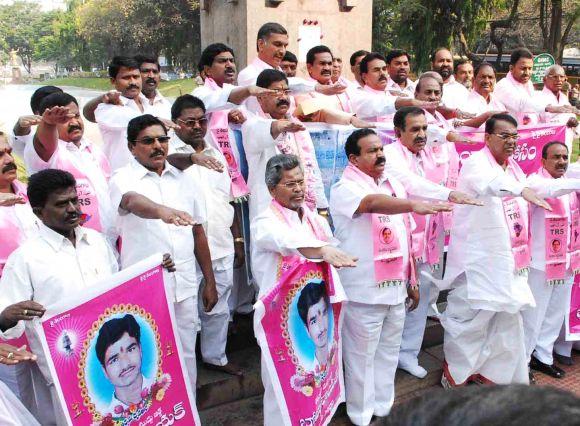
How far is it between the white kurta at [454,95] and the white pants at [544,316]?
2.12m

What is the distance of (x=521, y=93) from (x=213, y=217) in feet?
13.0

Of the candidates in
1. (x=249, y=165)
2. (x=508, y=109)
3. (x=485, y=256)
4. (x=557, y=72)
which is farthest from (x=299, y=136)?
(x=557, y=72)

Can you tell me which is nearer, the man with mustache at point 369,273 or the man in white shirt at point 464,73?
the man with mustache at point 369,273

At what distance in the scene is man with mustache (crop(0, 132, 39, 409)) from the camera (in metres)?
3.19

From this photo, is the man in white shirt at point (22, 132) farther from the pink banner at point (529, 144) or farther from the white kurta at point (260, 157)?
the pink banner at point (529, 144)

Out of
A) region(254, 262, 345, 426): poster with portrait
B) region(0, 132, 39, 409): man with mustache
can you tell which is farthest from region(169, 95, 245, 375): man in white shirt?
region(0, 132, 39, 409): man with mustache

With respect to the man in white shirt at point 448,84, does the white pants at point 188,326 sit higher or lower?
lower

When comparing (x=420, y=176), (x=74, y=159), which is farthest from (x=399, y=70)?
(x=74, y=159)

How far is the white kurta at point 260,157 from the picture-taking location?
14.0 ft

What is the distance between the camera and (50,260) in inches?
114

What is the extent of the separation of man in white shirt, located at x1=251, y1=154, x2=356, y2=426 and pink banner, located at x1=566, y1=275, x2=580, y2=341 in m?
2.78

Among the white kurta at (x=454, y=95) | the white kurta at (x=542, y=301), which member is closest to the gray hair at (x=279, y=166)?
the white kurta at (x=542, y=301)

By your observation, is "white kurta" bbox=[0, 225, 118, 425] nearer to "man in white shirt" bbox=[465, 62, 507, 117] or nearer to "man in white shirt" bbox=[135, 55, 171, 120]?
"man in white shirt" bbox=[135, 55, 171, 120]

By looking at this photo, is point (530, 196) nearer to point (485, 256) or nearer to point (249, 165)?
point (485, 256)
